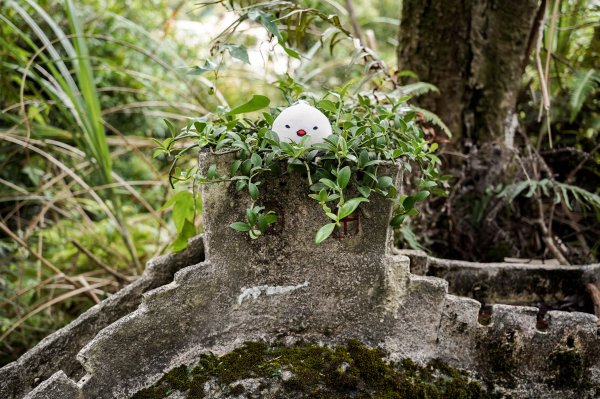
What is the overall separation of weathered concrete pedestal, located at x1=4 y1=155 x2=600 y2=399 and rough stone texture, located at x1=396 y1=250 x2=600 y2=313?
1.62ft

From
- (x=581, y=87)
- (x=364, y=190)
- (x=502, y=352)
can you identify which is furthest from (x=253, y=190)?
(x=581, y=87)

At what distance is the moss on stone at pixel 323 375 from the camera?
1.80 m

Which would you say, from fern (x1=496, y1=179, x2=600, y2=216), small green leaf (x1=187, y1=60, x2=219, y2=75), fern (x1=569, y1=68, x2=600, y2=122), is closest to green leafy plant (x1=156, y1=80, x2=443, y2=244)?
small green leaf (x1=187, y1=60, x2=219, y2=75)

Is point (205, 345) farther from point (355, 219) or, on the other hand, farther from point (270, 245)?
point (355, 219)

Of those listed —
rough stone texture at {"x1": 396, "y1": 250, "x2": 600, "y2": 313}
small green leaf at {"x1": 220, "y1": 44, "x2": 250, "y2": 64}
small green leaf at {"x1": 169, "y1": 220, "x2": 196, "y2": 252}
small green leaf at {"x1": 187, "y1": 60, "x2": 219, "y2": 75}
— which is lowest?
rough stone texture at {"x1": 396, "y1": 250, "x2": 600, "y2": 313}

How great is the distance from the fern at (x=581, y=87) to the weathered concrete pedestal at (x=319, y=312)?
155 cm

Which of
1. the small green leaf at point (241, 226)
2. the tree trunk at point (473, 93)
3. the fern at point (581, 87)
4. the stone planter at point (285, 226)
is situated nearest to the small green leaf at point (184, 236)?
the stone planter at point (285, 226)

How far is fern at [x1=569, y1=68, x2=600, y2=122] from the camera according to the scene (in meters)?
2.98

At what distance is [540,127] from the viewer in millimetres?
3459

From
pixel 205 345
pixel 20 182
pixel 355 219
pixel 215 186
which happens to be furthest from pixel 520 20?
pixel 20 182

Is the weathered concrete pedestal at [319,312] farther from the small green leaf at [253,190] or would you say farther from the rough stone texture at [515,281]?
the rough stone texture at [515,281]

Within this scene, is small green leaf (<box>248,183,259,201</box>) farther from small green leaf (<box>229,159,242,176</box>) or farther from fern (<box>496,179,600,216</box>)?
fern (<box>496,179,600,216</box>)

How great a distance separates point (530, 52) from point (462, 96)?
425mm

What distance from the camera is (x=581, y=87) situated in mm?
3033
